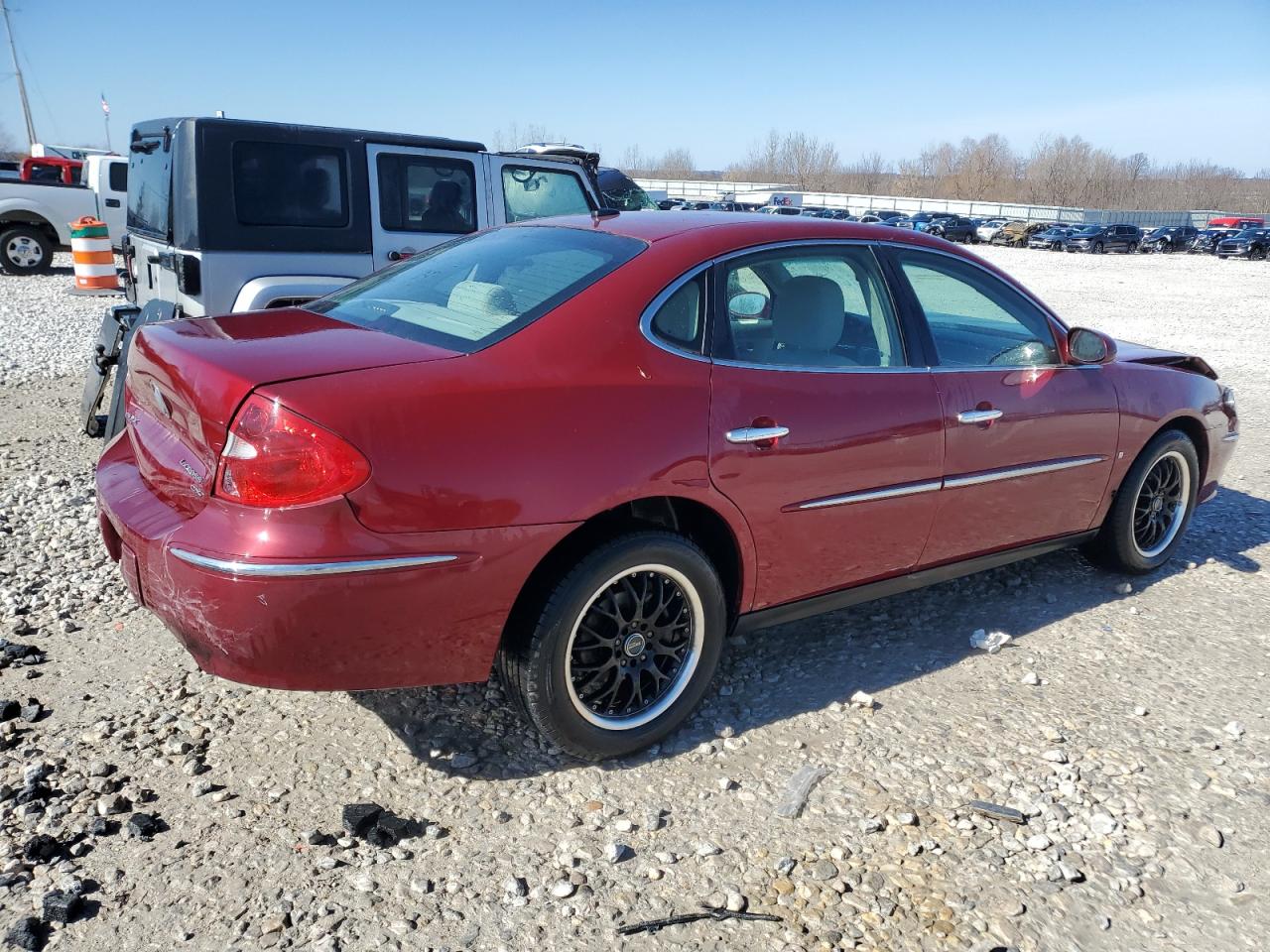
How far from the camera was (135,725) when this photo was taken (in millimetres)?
3166

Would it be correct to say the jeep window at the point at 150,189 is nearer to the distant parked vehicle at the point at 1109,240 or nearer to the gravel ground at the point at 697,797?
the gravel ground at the point at 697,797

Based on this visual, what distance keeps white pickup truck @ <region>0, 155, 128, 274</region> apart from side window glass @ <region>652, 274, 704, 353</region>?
15930 mm

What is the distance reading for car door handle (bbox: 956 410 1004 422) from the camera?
12.1 feet

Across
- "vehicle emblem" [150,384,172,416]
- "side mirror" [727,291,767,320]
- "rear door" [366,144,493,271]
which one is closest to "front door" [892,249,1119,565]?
"side mirror" [727,291,767,320]

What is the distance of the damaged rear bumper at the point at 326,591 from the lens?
2.46 metres

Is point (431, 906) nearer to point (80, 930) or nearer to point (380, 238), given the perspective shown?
point (80, 930)

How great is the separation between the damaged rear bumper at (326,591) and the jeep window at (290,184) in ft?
14.4

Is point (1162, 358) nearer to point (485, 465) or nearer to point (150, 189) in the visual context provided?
point (485, 465)

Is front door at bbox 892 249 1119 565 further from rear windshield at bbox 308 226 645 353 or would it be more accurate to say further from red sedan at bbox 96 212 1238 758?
rear windshield at bbox 308 226 645 353

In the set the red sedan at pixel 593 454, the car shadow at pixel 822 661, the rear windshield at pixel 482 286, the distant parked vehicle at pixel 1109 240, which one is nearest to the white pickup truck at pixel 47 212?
the rear windshield at pixel 482 286

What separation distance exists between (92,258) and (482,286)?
13.1 metres

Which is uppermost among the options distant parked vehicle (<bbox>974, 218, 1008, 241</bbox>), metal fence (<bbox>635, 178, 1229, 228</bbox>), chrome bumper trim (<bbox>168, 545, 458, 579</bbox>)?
metal fence (<bbox>635, 178, 1229, 228</bbox>)

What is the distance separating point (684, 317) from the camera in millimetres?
3123

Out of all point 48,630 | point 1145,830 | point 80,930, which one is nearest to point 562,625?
point 80,930
